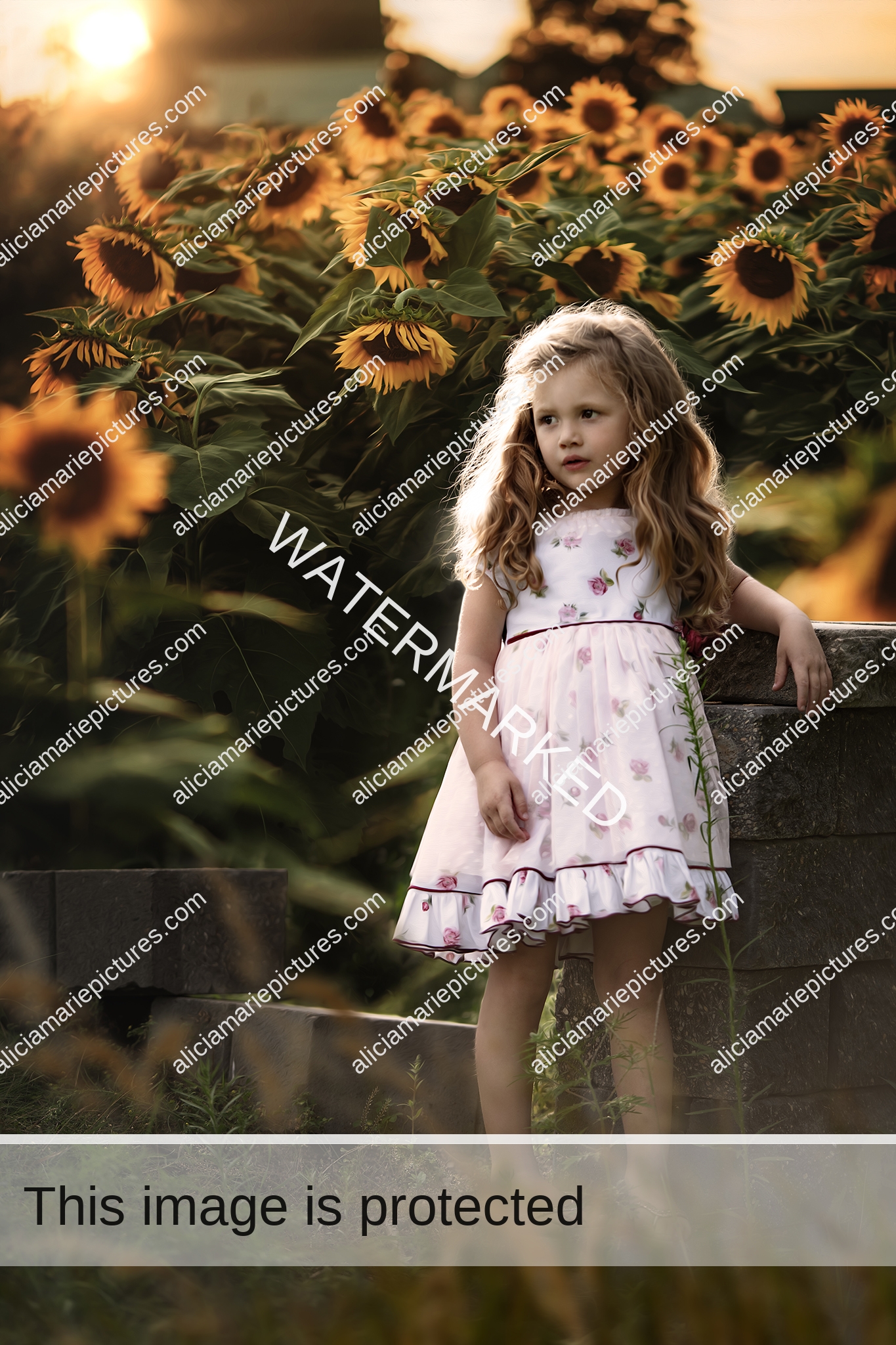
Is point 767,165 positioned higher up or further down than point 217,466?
higher up

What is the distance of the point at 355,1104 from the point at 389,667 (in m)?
0.79

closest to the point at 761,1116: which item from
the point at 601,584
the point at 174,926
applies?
the point at 601,584

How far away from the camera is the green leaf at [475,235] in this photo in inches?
78.0

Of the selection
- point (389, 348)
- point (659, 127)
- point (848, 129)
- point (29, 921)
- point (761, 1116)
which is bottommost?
point (761, 1116)

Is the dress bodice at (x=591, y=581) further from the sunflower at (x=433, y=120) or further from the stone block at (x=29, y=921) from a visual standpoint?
the sunflower at (x=433, y=120)

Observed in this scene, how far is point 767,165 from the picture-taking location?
2.51 meters

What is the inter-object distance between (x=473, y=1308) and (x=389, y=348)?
143 centimetres

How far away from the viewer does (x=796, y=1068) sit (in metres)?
1.69

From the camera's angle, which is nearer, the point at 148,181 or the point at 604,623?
the point at 604,623

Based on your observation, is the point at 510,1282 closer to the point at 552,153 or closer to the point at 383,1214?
the point at 383,1214

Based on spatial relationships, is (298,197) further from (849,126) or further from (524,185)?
(849,126)

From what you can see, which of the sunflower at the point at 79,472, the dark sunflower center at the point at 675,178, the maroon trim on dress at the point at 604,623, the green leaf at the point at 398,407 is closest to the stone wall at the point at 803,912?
the maroon trim on dress at the point at 604,623

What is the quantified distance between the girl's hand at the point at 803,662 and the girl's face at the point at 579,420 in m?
0.35

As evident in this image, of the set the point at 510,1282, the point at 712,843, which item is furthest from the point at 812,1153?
the point at 510,1282
